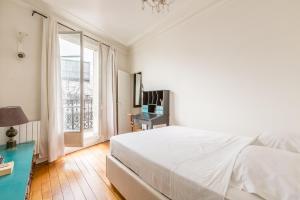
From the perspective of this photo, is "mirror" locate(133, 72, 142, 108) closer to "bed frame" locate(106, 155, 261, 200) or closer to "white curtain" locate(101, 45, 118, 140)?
"white curtain" locate(101, 45, 118, 140)

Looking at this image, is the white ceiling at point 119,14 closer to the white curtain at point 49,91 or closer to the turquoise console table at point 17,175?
the white curtain at point 49,91

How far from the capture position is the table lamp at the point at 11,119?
1775 millimetres

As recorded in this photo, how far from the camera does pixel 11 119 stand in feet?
5.98

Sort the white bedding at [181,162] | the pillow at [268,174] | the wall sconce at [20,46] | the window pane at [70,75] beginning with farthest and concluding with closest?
the window pane at [70,75] → the wall sconce at [20,46] → the white bedding at [181,162] → the pillow at [268,174]

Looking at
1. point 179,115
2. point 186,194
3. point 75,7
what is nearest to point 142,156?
point 186,194

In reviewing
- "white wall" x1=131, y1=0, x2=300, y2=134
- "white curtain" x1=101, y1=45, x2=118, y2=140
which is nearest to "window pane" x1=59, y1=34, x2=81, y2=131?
"white curtain" x1=101, y1=45, x2=118, y2=140

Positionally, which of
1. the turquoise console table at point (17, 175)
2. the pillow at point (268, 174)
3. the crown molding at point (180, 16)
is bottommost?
the turquoise console table at point (17, 175)

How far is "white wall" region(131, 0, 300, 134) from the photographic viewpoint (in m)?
1.81

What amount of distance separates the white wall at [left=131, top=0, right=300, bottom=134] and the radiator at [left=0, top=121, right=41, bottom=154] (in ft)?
8.31

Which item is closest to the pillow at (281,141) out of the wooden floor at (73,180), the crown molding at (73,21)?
the wooden floor at (73,180)

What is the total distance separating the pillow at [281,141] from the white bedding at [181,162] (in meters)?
0.31

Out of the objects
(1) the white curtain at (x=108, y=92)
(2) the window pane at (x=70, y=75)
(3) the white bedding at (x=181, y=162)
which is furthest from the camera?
A: (1) the white curtain at (x=108, y=92)

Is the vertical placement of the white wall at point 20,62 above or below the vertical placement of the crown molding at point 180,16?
below

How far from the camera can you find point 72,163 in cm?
270
